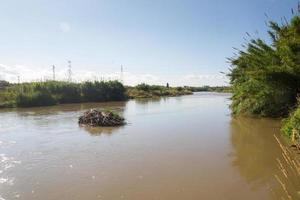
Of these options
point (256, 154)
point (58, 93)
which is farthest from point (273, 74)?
point (58, 93)

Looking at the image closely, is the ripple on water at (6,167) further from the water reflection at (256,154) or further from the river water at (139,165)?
the water reflection at (256,154)

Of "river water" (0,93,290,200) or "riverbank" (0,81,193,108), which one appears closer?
"river water" (0,93,290,200)

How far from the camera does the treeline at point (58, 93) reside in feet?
94.6

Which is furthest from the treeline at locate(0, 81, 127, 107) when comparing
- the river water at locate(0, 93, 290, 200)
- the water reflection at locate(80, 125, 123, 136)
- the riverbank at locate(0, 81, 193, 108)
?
the river water at locate(0, 93, 290, 200)

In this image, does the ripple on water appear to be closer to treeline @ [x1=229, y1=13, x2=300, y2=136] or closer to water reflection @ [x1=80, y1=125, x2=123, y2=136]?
water reflection @ [x1=80, y1=125, x2=123, y2=136]

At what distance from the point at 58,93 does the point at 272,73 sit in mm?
25706

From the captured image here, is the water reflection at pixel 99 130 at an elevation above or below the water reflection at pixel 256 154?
above

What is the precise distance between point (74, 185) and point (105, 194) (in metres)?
0.84

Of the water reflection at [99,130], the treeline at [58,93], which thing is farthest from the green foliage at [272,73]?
the treeline at [58,93]

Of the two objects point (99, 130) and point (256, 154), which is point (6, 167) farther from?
point (256, 154)

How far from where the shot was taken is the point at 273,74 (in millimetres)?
12766

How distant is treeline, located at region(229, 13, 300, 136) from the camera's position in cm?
1184

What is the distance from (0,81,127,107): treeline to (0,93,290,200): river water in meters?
17.3

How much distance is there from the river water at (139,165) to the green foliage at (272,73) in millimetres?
2251
